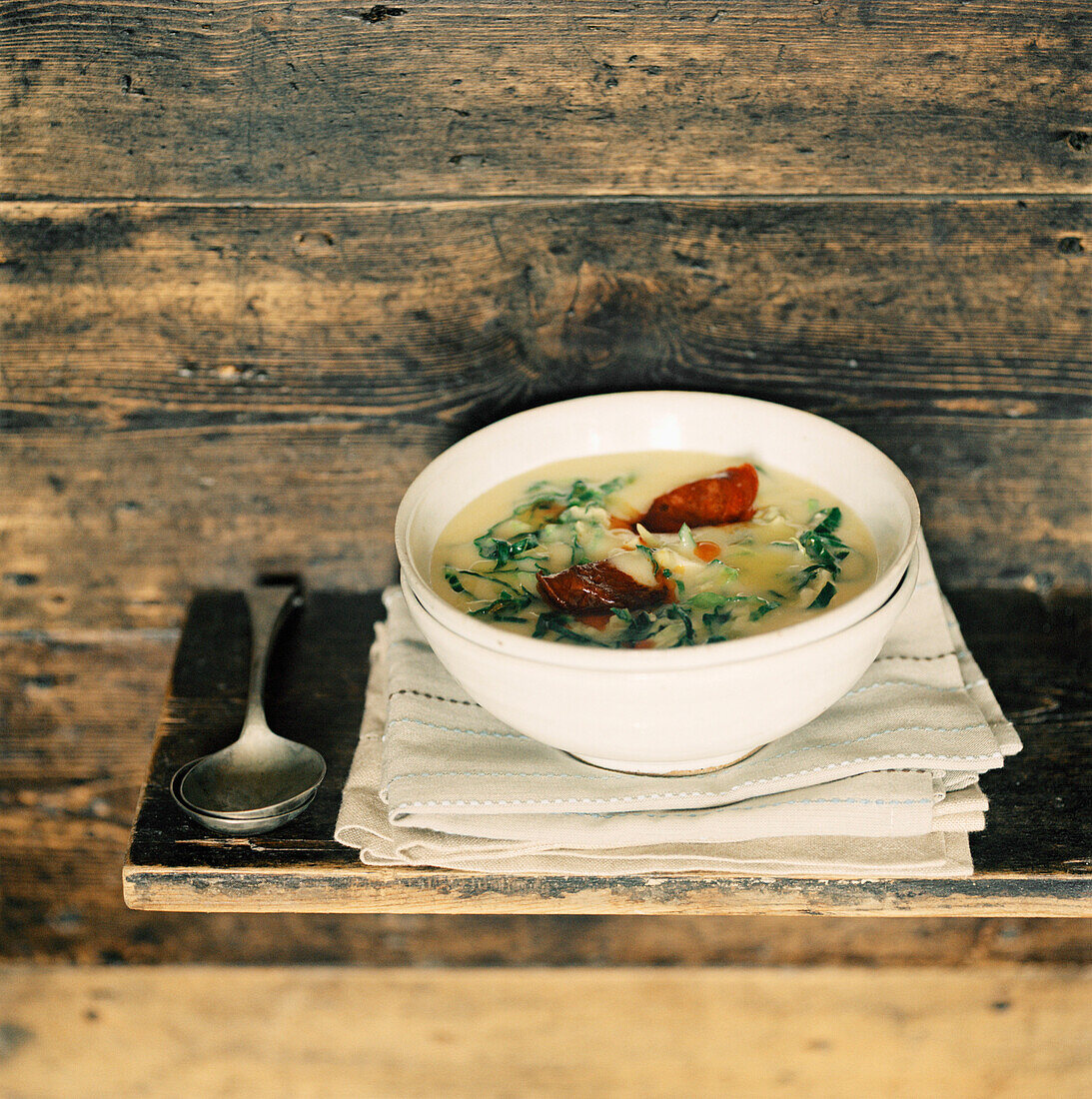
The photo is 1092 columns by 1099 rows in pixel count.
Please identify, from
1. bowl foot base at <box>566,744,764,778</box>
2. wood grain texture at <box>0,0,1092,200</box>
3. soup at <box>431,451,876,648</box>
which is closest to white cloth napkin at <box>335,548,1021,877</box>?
bowl foot base at <box>566,744,764,778</box>

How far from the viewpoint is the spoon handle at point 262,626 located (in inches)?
35.1

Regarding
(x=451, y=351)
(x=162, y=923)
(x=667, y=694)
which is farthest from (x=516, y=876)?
(x=162, y=923)

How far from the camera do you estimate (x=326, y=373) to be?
1.02 metres

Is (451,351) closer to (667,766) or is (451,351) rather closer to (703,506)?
(703,506)

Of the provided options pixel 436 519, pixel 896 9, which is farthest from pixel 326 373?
pixel 896 9

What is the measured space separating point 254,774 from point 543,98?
63 cm

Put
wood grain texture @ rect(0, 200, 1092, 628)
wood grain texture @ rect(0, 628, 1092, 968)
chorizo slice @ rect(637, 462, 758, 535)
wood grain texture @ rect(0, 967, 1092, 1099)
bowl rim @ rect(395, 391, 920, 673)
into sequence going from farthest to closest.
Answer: wood grain texture @ rect(0, 967, 1092, 1099)
wood grain texture @ rect(0, 628, 1092, 968)
wood grain texture @ rect(0, 200, 1092, 628)
chorizo slice @ rect(637, 462, 758, 535)
bowl rim @ rect(395, 391, 920, 673)

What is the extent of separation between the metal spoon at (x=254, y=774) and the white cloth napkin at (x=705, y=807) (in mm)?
59

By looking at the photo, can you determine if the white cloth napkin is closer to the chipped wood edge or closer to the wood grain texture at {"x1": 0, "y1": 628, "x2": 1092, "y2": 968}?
the chipped wood edge


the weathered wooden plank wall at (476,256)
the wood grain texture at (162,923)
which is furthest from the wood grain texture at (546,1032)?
the weathered wooden plank wall at (476,256)

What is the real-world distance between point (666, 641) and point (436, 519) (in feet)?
0.75

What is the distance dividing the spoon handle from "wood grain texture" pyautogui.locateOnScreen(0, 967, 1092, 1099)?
1.85ft

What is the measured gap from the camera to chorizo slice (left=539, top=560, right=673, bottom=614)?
0.73m

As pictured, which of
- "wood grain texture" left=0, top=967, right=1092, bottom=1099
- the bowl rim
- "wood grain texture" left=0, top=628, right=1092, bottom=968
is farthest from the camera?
"wood grain texture" left=0, top=967, right=1092, bottom=1099
